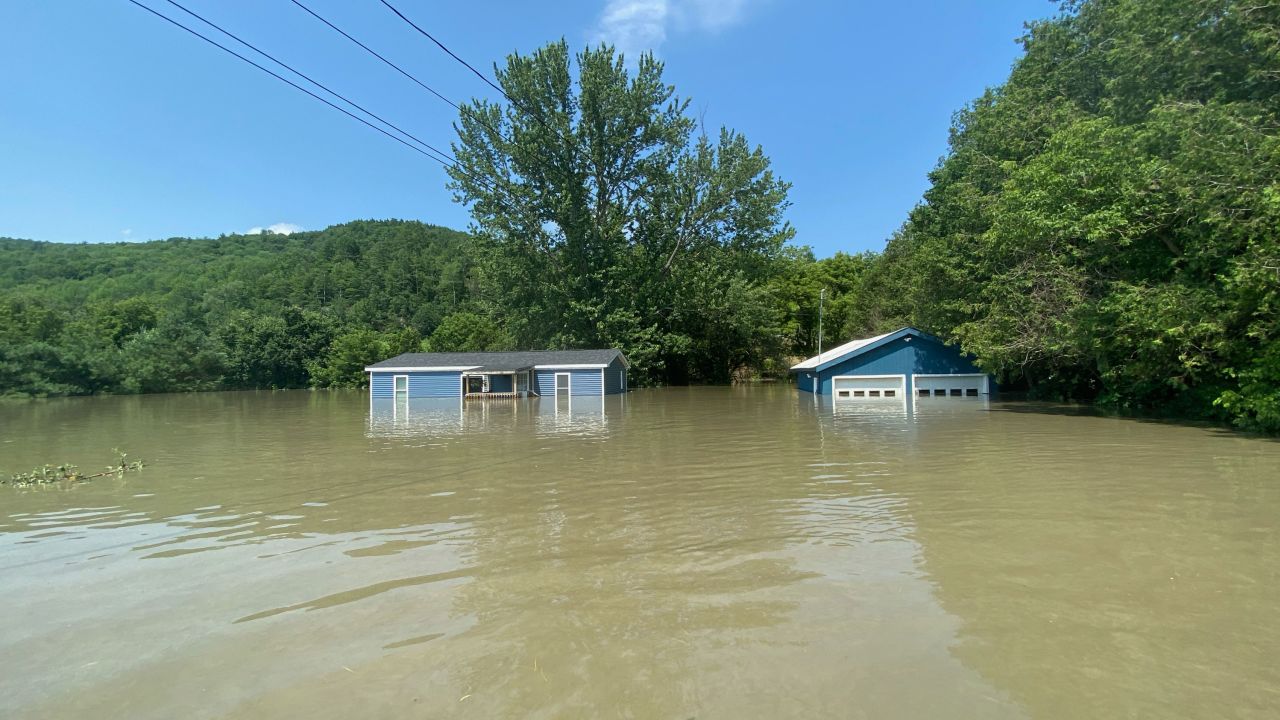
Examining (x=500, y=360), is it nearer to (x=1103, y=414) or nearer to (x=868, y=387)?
(x=868, y=387)

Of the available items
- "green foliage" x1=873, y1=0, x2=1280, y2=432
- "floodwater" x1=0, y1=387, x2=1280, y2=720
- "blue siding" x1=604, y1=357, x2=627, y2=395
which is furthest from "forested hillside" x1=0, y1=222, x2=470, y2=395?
"floodwater" x1=0, y1=387, x2=1280, y2=720

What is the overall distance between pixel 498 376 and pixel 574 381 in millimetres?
4408

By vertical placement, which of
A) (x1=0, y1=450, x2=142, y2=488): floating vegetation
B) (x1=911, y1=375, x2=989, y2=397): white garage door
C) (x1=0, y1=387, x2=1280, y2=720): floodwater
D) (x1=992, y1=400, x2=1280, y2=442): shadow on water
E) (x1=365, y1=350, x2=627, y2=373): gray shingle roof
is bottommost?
(x1=0, y1=387, x2=1280, y2=720): floodwater

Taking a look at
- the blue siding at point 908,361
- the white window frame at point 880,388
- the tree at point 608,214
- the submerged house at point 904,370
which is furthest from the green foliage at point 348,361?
the blue siding at point 908,361

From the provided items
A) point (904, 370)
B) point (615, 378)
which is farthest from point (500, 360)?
point (904, 370)

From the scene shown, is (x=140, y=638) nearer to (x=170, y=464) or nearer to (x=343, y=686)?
(x=343, y=686)

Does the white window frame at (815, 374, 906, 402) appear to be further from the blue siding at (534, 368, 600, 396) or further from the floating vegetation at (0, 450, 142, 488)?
the floating vegetation at (0, 450, 142, 488)

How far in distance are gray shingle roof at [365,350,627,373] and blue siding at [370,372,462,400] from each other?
0.53 metres

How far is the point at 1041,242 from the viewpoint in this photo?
18.3 meters

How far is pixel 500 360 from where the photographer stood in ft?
112

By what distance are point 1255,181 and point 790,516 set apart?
40.7 feet

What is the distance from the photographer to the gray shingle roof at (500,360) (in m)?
32.8

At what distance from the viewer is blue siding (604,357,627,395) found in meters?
33.2

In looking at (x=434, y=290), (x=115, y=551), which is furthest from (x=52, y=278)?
(x=115, y=551)
